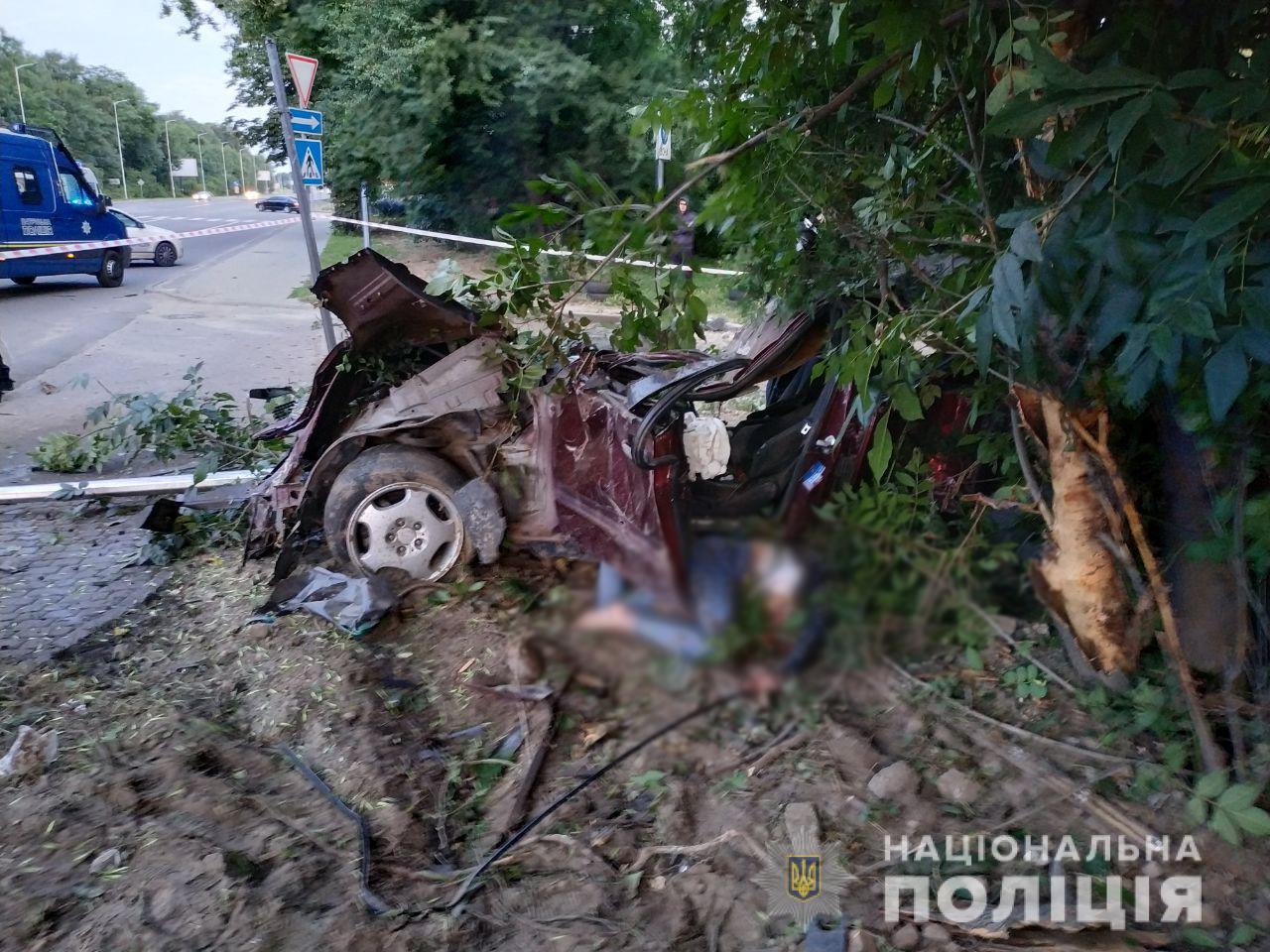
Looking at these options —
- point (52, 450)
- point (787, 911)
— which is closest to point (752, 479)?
point (787, 911)

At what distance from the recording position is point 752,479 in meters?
3.14

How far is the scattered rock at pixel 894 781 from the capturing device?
2959 millimetres

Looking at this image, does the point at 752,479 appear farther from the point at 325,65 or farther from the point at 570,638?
the point at 325,65

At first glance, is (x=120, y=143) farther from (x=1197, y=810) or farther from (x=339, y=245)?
(x=1197, y=810)

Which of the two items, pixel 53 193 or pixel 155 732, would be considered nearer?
pixel 155 732

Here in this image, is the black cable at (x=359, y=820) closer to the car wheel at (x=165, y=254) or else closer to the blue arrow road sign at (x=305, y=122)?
the blue arrow road sign at (x=305, y=122)

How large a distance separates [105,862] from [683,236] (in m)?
2.85

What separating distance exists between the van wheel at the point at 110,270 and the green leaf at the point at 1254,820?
21102mm

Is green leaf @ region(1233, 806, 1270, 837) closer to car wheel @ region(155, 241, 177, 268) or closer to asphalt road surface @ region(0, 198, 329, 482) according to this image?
asphalt road surface @ region(0, 198, 329, 482)

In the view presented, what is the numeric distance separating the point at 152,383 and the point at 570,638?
10.6 metres

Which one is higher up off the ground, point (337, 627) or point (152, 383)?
point (152, 383)

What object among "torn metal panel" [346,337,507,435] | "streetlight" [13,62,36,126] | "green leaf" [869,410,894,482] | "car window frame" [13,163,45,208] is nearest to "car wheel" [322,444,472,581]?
"torn metal panel" [346,337,507,435]

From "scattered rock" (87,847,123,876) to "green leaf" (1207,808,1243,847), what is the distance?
3.29 m

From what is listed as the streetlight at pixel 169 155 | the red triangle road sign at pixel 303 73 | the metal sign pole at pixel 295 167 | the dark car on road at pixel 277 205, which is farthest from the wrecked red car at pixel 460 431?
the streetlight at pixel 169 155
